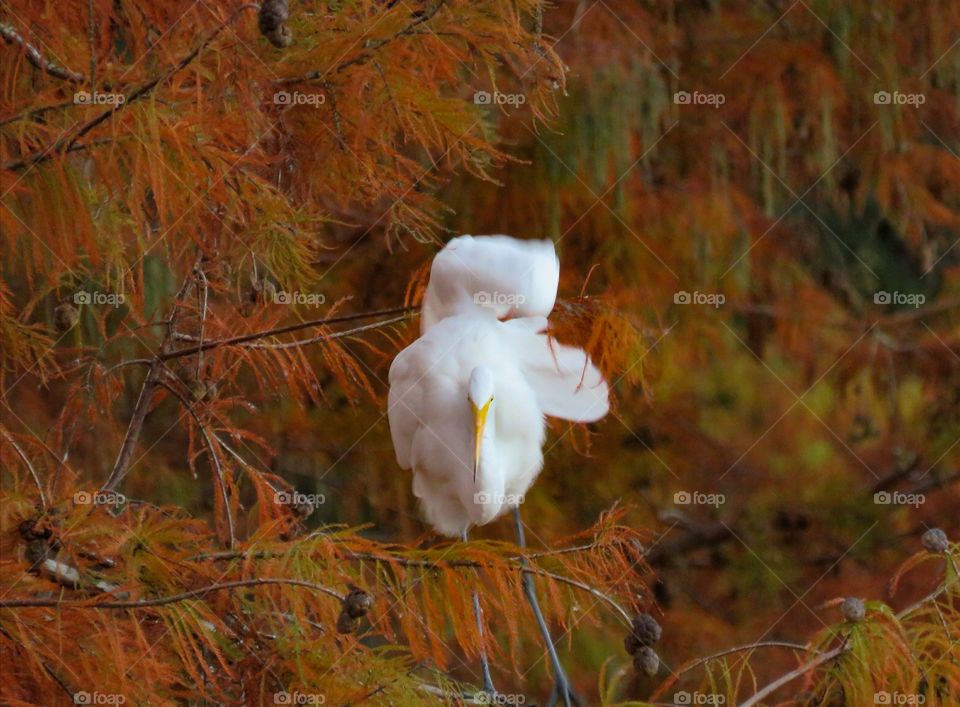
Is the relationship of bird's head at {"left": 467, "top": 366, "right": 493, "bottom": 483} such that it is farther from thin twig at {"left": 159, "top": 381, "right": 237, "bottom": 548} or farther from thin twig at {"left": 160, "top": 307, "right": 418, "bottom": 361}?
thin twig at {"left": 159, "top": 381, "right": 237, "bottom": 548}

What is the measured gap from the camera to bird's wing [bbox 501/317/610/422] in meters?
1.76

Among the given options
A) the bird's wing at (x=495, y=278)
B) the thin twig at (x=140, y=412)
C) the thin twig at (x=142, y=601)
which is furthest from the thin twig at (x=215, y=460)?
the bird's wing at (x=495, y=278)

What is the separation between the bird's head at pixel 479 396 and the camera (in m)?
1.63

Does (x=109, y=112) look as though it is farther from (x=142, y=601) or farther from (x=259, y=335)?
(x=142, y=601)

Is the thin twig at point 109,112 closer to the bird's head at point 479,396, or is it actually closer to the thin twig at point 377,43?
the thin twig at point 377,43

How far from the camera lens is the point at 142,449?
2863mm

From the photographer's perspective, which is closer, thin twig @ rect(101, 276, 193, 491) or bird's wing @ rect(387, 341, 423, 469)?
thin twig @ rect(101, 276, 193, 491)

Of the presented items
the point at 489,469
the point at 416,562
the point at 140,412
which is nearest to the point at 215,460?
the point at 140,412

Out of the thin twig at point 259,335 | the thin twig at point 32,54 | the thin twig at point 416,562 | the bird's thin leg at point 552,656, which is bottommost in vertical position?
the bird's thin leg at point 552,656

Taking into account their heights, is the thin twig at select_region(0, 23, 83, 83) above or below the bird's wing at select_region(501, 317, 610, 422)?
above

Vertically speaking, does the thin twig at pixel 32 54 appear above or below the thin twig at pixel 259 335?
above

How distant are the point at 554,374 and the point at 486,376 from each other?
0.59 ft

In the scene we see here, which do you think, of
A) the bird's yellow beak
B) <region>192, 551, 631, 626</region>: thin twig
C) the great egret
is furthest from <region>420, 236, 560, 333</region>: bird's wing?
<region>192, 551, 631, 626</region>: thin twig

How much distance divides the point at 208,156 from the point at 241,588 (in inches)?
15.4
